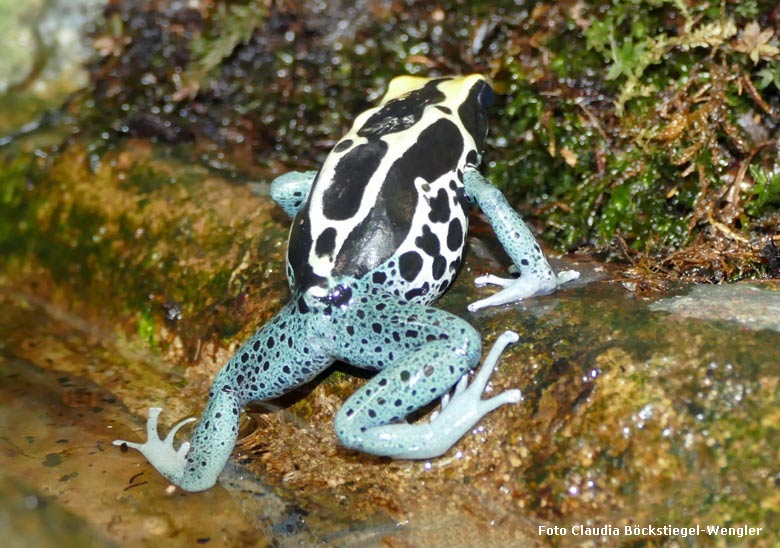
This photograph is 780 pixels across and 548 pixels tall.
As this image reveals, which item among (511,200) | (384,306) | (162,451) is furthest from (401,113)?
(162,451)

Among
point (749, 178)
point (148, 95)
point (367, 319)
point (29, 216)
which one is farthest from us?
point (148, 95)

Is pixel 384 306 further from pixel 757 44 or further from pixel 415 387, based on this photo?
pixel 757 44

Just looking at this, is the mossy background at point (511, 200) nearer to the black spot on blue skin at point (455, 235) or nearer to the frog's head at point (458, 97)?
the black spot on blue skin at point (455, 235)

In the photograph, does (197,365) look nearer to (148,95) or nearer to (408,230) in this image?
(408,230)

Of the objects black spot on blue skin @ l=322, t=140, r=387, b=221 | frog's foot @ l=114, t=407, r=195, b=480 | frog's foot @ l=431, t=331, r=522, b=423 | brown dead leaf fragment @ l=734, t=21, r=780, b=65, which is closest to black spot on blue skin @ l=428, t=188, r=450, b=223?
black spot on blue skin @ l=322, t=140, r=387, b=221

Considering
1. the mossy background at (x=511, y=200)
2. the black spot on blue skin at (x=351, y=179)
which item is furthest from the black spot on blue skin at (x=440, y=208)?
the mossy background at (x=511, y=200)

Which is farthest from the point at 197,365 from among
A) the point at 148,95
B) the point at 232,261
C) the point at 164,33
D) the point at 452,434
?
the point at 164,33
